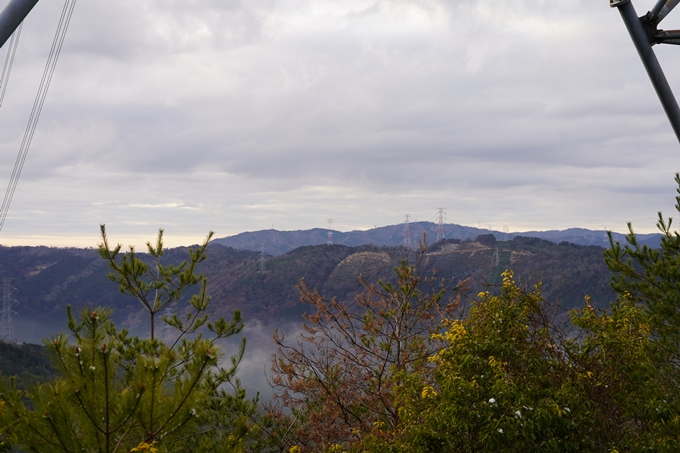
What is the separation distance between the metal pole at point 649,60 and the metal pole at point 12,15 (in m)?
5.72

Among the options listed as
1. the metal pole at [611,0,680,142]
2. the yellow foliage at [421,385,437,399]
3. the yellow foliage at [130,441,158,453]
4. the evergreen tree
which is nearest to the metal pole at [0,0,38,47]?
the evergreen tree

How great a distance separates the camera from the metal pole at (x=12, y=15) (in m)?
6.17

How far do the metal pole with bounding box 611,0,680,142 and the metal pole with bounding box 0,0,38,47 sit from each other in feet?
18.8

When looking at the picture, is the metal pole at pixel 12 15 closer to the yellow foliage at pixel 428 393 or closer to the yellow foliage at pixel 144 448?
the yellow foliage at pixel 144 448

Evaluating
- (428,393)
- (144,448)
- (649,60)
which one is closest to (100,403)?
(144,448)

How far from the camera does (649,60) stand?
346cm

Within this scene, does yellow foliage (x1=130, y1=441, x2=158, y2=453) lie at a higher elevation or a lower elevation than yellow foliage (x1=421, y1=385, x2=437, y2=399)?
higher

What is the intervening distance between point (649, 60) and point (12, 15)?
6.01 meters

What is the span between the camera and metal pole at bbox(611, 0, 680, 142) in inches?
134

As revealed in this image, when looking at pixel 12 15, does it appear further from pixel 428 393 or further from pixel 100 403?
pixel 428 393

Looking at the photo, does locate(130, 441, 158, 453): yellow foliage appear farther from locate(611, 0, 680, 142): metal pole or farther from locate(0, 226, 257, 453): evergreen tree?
locate(611, 0, 680, 142): metal pole

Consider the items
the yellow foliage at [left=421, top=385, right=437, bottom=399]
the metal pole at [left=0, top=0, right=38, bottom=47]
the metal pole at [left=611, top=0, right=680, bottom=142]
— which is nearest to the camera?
the metal pole at [left=611, top=0, right=680, bottom=142]

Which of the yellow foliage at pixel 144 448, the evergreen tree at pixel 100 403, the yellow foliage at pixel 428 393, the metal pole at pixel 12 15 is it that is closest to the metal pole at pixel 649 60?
the evergreen tree at pixel 100 403

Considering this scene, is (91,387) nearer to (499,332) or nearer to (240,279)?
(499,332)
